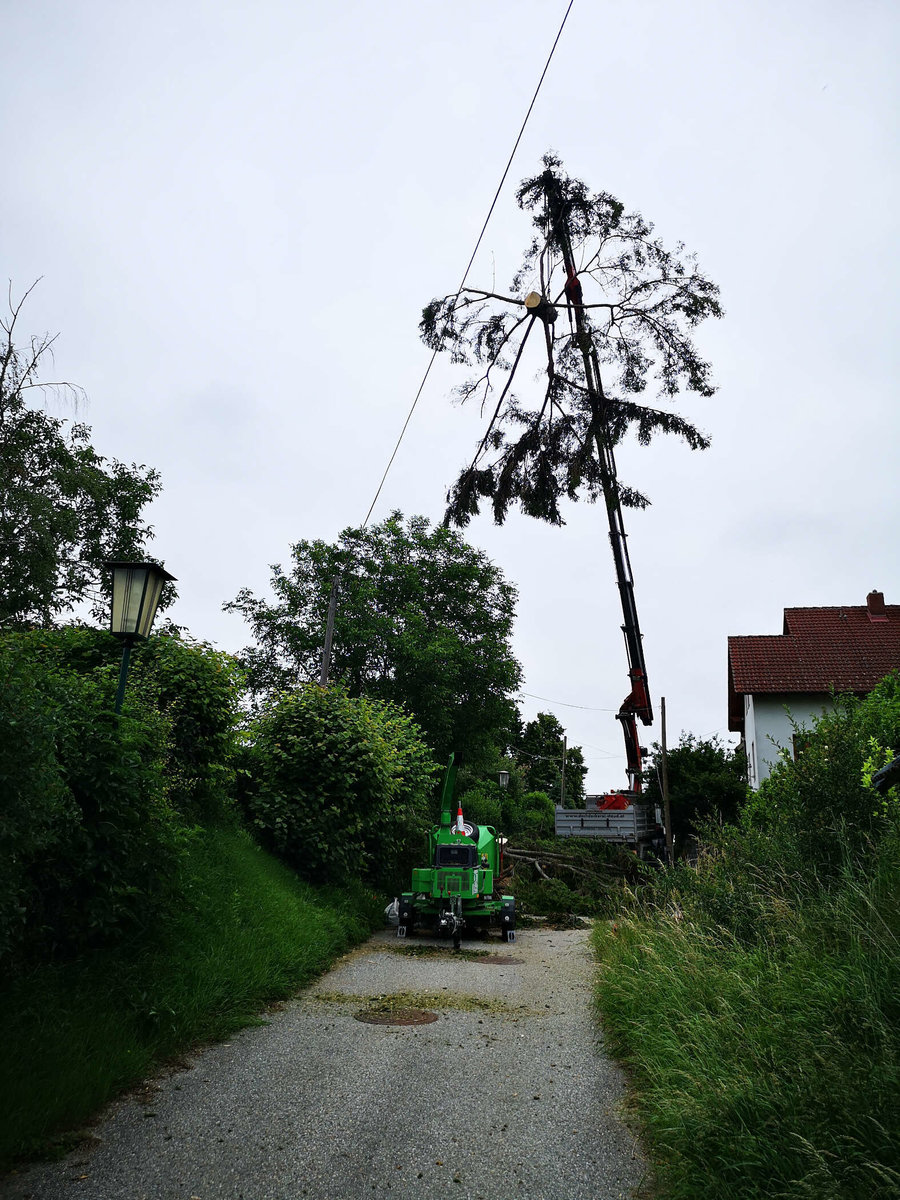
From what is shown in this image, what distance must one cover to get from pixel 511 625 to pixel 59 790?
101 ft

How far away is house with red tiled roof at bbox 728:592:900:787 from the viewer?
80.9 feet

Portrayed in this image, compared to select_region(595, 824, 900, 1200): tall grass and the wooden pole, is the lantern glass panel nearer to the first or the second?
select_region(595, 824, 900, 1200): tall grass

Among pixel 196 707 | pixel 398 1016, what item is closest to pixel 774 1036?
pixel 398 1016

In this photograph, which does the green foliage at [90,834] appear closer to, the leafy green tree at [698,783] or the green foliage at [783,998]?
the green foliage at [783,998]

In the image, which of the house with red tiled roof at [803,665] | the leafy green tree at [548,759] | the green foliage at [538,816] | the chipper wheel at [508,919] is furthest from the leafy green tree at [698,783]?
the leafy green tree at [548,759]

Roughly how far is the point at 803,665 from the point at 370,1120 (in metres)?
23.9

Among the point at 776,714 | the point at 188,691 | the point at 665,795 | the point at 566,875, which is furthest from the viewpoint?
the point at 776,714

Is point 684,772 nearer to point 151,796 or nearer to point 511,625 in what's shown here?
point 511,625

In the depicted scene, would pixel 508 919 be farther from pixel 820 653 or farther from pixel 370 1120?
pixel 820 653

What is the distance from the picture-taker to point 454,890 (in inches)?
515

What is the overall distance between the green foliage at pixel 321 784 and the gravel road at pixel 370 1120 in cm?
506

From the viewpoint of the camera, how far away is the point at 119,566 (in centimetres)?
768

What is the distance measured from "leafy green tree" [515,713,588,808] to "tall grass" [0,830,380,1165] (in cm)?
5151

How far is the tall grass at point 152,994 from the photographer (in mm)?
4355
